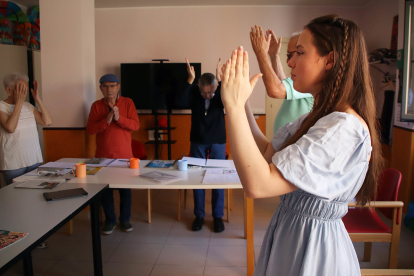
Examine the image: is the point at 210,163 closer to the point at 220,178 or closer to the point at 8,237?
the point at 220,178

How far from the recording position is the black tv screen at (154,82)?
A: 4965 mm

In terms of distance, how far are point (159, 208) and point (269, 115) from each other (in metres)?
2.66

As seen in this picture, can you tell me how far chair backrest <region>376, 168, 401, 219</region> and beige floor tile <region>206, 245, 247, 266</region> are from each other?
1124mm

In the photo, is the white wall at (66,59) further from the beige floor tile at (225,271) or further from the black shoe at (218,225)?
the beige floor tile at (225,271)

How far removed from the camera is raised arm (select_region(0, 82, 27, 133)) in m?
2.68

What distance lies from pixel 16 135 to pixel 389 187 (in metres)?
2.96

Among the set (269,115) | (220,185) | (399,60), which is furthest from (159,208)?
(399,60)

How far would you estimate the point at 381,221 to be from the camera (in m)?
2.16

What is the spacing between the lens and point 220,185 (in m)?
2.13

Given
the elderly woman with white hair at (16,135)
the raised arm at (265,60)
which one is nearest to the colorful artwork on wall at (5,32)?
the elderly woman with white hair at (16,135)

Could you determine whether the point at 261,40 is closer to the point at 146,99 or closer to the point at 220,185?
the point at 220,185

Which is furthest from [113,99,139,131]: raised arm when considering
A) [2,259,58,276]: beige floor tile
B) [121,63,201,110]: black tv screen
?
[121,63,201,110]: black tv screen

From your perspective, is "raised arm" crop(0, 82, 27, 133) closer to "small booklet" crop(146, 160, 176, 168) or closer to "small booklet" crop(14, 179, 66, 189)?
"small booklet" crop(14, 179, 66, 189)

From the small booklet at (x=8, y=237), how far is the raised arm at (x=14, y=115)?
5.29 feet
